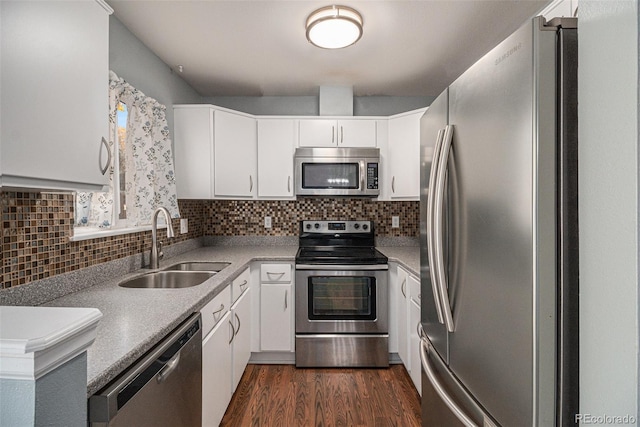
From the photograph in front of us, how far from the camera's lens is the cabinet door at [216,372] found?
161 centimetres

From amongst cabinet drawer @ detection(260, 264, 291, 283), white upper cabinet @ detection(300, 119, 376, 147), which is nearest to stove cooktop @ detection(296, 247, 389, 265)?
cabinet drawer @ detection(260, 264, 291, 283)

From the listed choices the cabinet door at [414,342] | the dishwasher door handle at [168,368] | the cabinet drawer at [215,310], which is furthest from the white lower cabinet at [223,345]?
the cabinet door at [414,342]

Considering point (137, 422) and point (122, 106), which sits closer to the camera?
point (137, 422)

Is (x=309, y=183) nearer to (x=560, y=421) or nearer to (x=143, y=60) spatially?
(x=143, y=60)

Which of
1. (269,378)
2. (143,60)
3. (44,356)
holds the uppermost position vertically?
(143,60)

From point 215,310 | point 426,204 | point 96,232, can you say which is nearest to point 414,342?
point 426,204

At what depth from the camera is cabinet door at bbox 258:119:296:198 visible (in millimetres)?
3020

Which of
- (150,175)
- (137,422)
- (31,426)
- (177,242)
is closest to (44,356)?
(31,426)

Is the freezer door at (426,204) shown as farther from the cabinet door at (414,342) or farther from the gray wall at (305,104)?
the gray wall at (305,104)

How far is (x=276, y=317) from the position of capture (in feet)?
8.89

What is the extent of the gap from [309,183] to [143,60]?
1476 millimetres

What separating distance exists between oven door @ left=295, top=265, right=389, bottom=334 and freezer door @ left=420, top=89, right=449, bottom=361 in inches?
45.3

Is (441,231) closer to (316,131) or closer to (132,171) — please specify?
(132,171)

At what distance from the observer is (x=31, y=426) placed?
21.7 inches
